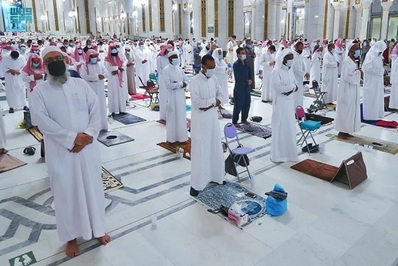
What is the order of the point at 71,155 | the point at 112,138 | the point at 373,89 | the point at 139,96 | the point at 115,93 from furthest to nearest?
1. the point at 139,96
2. the point at 115,93
3. the point at 373,89
4. the point at 112,138
5. the point at 71,155

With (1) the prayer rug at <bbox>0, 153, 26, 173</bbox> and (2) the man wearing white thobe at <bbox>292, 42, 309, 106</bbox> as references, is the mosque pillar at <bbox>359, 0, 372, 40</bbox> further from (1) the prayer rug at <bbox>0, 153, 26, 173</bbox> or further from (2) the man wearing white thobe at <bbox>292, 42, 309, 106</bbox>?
(1) the prayer rug at <bbox>0, 153, 26, 173</bbox>

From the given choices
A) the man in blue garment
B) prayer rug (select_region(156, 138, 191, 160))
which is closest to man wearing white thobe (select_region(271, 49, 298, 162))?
prayer rug (select_region(156, 138, 191, 160))

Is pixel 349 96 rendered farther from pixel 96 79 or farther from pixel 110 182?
pixel 96 79

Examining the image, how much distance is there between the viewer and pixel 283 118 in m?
5.14

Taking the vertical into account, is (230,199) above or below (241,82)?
below

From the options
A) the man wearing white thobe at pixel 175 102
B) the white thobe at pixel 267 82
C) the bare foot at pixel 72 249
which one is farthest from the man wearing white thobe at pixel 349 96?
the bare foot at pixel 72 249

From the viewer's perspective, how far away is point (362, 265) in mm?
2975

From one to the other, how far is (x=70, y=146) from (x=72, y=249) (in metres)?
→ 1.00

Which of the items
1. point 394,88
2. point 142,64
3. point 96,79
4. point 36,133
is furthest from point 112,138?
point 142,64

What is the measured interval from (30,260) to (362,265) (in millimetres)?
2855

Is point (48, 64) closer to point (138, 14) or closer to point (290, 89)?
point (290, 89)

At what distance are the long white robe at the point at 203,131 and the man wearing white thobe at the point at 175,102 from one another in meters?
1.83

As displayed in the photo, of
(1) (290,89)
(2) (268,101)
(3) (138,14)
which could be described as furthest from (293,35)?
(1) (290,89)

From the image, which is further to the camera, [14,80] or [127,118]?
[14,80]
